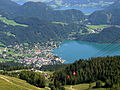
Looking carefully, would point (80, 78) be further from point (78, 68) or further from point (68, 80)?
point (78, 68)

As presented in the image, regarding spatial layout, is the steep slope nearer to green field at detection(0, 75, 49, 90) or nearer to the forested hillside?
green field at detection(0, 75, 49, 90)

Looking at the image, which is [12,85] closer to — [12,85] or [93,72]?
[12,85]

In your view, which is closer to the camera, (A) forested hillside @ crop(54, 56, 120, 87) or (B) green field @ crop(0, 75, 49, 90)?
(B) green field @ crop(0, 75, 49, 90)

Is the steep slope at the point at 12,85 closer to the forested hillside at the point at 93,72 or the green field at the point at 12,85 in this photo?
the green field at the point at 12,85

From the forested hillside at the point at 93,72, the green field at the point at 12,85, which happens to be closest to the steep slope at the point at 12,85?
the green field at the point at 12,85

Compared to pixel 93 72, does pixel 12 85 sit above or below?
above

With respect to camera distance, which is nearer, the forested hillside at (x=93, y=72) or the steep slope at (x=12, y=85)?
the steep slope at (x=12, y=85)

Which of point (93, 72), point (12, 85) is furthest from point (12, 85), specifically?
point (93, 72)

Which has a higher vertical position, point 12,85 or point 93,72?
point 12,85

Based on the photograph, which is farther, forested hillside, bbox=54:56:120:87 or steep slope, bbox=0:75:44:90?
forested hillside, bbox=54:56:120:87

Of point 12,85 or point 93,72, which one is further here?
point 93,72

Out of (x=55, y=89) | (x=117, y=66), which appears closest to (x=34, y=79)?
(x=55, y=89)

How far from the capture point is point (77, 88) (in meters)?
103

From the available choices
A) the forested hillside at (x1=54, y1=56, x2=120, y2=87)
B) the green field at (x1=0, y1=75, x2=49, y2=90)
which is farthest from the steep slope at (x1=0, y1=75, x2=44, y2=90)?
the forested hillside at (x1=54, y1=56, x2=120, y2=87)
